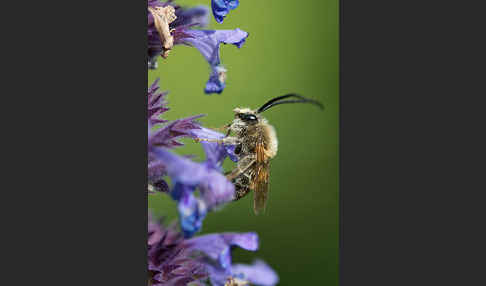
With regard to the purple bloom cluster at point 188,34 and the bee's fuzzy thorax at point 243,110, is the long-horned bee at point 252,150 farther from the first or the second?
the purple bloom cluster at point 188,34

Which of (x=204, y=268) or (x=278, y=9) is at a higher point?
(x=278, y=9)

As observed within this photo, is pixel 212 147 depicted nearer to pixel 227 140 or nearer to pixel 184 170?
pixel 227 140

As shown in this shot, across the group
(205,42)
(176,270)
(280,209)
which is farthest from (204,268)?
(280,209)

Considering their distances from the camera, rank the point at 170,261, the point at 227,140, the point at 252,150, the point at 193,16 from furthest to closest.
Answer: the point at 252,150 < the point at 227,140 < the point at 193,16 < the point at 170,261

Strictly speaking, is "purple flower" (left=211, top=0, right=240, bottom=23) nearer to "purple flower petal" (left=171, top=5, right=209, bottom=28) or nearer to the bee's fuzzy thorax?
"purple flower petal" (left=171, top=5, right=209, bottom=28)

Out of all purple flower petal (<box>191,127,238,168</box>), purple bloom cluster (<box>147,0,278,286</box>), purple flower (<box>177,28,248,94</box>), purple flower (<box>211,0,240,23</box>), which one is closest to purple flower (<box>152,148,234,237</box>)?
purple bloom cluster (<box>147,0,278,286</box>)

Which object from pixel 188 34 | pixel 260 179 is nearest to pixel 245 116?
pixel 260 179

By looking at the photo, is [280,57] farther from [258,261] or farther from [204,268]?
[204,268]
